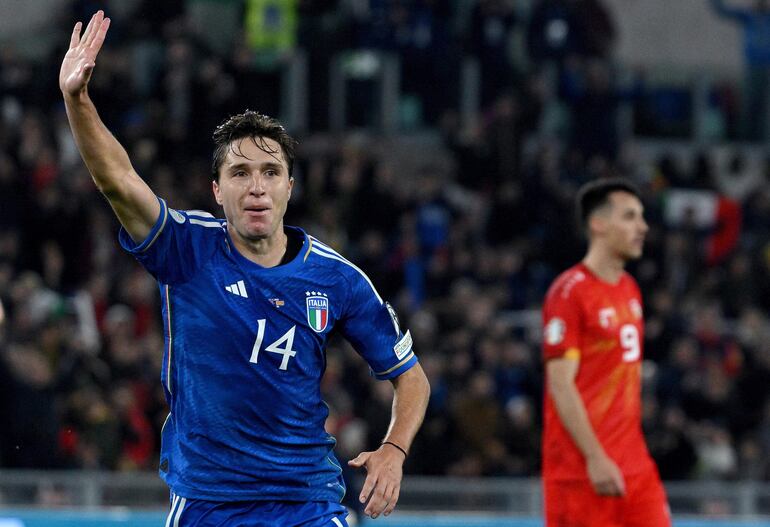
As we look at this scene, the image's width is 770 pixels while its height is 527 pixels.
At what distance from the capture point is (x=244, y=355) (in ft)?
16.8

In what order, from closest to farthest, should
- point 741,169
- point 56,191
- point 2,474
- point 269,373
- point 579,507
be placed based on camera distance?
point 269,373 → point 579,507 → point 2,474 → point 56,191 → point 741,169

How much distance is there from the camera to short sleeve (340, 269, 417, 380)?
5.34m

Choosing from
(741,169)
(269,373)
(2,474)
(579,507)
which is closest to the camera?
(269,373)

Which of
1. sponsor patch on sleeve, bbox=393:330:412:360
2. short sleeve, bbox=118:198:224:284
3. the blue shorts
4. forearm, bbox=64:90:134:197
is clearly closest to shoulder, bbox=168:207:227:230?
short sleeve, bbox=118:198:224:284

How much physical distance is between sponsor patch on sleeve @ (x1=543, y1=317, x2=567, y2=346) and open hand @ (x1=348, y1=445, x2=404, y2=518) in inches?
98.0

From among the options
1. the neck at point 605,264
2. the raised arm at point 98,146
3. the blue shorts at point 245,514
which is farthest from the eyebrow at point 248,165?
the neck at point 605,264

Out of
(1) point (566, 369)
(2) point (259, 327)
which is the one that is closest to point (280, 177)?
(2) point (259, 327)

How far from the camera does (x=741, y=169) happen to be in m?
19.2

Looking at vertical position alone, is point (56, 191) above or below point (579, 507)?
above

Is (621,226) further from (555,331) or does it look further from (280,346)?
(280,346)

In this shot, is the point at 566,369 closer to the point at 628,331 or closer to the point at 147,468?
the point at 628,331

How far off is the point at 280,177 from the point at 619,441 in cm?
297

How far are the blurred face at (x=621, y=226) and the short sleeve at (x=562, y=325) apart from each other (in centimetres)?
39

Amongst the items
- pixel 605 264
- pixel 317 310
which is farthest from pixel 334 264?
pixel 605 264
